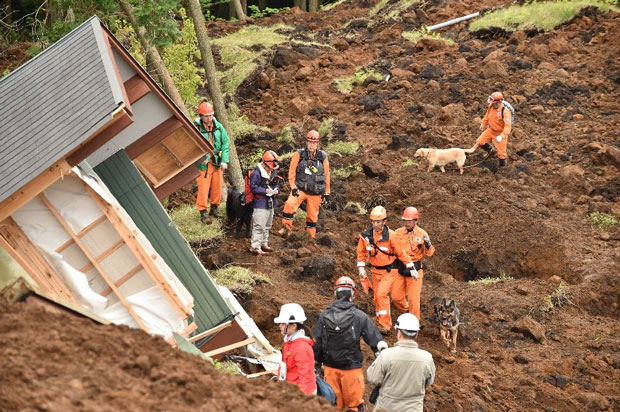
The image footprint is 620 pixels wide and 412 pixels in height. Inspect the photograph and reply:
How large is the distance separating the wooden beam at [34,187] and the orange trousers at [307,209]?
22.5 ft

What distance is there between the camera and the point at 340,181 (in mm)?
19047

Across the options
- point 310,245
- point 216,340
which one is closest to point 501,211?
point 310,245

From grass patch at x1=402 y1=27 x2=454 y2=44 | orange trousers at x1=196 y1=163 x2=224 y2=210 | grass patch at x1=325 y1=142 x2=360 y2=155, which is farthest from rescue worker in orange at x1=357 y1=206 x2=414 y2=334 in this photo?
grass patch at x1=402 y1=27 x2=454 y2=44

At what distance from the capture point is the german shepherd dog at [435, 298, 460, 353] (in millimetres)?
11867

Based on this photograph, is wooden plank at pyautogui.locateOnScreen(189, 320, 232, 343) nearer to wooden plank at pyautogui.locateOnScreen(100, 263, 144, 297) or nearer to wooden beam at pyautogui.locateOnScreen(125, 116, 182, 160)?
wooden plank at pyautogui.locateOnScreen(100, 263, 144, 297)

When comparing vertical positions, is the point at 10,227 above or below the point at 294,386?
above

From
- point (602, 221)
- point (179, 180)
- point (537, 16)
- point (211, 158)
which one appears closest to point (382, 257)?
point (179, 180)

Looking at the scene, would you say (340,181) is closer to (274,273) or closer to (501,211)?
(501,211)

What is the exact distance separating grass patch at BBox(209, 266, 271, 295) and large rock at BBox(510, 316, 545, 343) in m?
4.05

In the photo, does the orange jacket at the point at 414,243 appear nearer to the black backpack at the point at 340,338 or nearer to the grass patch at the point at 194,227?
the black backpack at the point at 340,338

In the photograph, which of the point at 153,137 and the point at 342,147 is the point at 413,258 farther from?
the point at 342,147

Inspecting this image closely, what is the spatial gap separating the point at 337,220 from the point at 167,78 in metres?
4.53

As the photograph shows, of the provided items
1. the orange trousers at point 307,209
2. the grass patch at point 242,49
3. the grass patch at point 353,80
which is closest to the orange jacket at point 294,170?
the orange trousers at point 307,209

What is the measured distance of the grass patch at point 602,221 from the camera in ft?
55.3
